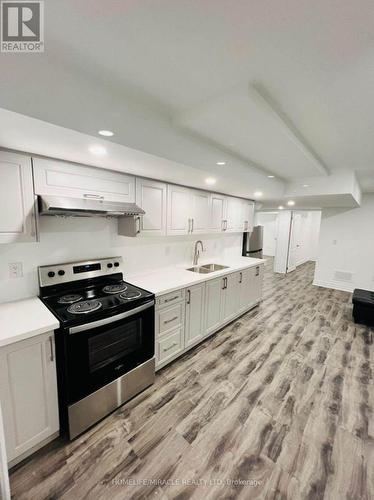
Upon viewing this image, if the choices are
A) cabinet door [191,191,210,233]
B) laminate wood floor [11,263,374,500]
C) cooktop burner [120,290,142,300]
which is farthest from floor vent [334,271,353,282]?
cooktop burner [120,290,142,300]

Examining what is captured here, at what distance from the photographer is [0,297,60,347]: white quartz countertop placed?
4.46ft

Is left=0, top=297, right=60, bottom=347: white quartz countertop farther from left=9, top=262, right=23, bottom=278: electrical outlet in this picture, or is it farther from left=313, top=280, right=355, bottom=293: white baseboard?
left=313, top=280, right=355, bottom=293: white baseboard

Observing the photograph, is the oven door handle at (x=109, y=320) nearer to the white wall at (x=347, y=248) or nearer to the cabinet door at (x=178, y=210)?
the cabinet door at (x=178, y=210)

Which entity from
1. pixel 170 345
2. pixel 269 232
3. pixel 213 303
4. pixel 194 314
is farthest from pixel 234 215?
pixel 269 232

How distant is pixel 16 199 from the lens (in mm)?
1617

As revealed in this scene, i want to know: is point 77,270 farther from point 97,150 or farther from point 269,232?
point 269,232

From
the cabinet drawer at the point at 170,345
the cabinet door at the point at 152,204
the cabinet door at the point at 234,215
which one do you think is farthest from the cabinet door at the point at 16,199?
the cabinet door at the point at 234,215

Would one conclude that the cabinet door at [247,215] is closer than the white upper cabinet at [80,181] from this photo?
No

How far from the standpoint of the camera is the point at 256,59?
3.65 feet

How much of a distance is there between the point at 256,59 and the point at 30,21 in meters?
1.06

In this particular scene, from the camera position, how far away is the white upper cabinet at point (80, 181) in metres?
1.73

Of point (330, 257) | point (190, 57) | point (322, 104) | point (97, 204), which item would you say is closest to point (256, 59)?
point (190, 57)

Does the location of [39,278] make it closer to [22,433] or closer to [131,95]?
[22,433]

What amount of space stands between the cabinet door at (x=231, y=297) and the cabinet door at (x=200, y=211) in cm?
84
